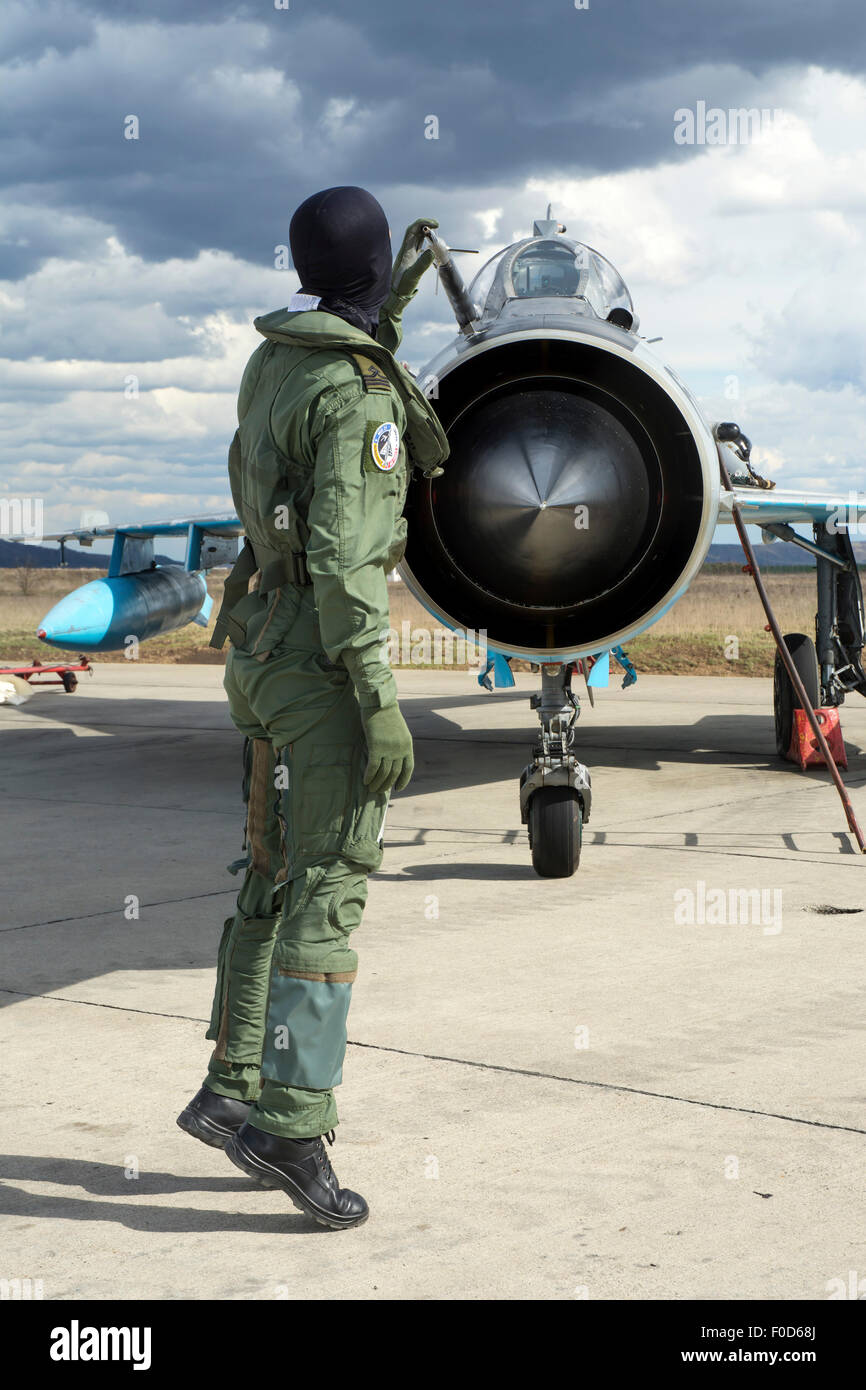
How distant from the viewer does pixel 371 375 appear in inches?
134

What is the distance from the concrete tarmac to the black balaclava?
2.34m

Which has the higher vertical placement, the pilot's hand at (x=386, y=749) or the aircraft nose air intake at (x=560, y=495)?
the aircraft nose air intake at (x=560, y=495)

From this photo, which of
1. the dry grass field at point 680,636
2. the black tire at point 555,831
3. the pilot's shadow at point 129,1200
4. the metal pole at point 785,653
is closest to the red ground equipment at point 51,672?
the dry grass field at point 680,636

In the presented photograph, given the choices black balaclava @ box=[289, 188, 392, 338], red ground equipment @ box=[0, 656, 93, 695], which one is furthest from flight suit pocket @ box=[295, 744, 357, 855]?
red ground equipment @ box=[0, 656, 93, 695]

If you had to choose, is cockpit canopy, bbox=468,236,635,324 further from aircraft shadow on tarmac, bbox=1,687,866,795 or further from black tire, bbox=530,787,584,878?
aircraft shadow on tarmac, bbox=1,687,866,795

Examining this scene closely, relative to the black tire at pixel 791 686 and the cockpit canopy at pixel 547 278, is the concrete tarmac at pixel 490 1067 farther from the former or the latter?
the cockpit canopy at pixel 547 278

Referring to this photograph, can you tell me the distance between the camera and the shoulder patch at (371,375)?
3377 millimetres

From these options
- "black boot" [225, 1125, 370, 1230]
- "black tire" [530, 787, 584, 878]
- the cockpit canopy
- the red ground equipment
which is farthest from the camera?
the red ground equipment

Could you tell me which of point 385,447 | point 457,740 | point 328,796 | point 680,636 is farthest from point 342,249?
point 680,636

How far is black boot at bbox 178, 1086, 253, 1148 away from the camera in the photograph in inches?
141

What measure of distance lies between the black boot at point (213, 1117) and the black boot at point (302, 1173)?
224 mm

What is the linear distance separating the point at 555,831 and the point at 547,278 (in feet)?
11.2

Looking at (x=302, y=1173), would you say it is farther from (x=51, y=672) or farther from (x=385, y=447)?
(x=51, y=672)
